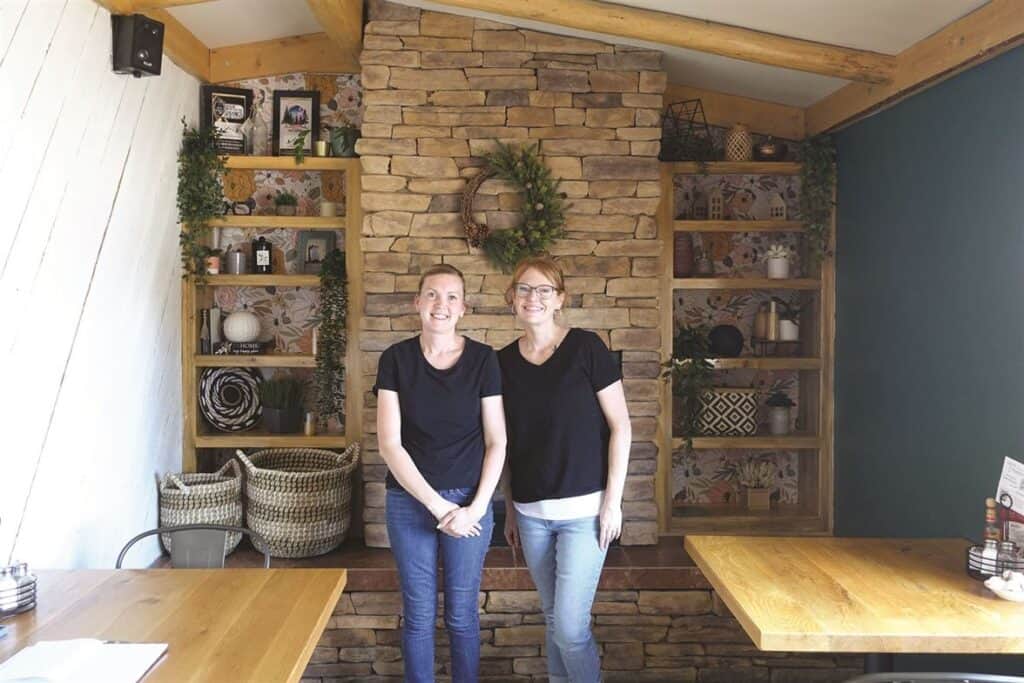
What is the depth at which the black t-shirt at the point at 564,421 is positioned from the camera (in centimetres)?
275

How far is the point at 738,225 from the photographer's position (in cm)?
451

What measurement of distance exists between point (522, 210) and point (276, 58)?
5.40ft

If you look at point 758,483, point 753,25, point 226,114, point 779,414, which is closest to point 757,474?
point 758,483

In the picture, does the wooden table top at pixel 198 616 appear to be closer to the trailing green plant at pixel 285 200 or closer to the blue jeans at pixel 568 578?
the blue jeans at pixel 568 578

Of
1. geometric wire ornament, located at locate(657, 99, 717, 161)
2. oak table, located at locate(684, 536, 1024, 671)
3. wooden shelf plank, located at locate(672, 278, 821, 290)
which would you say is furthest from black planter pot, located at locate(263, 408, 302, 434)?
oak table, located at locate(684, 536, 1024, 671)

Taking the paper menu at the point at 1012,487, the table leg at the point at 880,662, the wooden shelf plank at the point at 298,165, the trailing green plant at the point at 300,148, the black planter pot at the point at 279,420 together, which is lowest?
the table leg at the point at 880,662

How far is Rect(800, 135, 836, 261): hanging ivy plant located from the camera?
4363 millimetres

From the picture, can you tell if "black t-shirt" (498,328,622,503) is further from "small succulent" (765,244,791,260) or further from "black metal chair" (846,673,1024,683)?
"small succulent" (765,244,791,260)

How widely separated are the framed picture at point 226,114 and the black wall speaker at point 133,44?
0.94 metres

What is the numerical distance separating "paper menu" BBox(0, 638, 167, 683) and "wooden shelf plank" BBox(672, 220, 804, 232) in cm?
337

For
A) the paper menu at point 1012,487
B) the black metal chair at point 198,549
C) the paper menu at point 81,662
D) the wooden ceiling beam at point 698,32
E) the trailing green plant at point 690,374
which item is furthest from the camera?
the trailing green plant at point 690,374

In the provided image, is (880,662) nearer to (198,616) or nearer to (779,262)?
(198,616)

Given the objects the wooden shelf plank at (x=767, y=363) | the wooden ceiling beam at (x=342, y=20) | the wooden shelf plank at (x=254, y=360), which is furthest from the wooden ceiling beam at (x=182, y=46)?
the wooden shelf plank at (x=767, y=363)

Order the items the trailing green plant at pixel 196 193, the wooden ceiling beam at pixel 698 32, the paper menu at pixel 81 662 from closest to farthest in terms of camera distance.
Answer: the paper menu at pixel 81 662 → the wooden ceiling beam at pixel 698 32 → the trailing green plant at pixel 196 193
